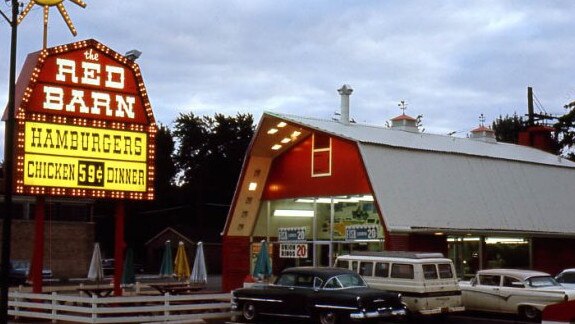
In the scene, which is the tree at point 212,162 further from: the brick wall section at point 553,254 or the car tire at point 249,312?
the car tire at point 249,312

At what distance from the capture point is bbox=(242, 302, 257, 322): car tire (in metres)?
23.7

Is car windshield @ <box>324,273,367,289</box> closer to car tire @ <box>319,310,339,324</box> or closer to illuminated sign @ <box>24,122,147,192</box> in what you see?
car tire @ <box>319,310,339,324</box>

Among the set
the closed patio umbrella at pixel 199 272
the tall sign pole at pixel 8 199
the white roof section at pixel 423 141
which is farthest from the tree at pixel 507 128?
the tall sign pole at pixel 8 199

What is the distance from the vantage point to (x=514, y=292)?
81.1 feet

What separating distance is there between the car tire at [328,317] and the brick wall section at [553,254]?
17.3m

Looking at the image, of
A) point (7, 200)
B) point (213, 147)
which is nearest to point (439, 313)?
point (7, 200)

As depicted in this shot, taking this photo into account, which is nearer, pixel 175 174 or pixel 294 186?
pixel 294 186

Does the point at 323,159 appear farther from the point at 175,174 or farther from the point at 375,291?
the point at 175,174

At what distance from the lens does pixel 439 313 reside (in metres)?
23.7

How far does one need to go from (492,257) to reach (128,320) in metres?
18.2

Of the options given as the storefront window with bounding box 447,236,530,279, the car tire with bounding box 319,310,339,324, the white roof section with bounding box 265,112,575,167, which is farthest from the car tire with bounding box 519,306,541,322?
the white roof section with bounding box 265,112,575,167

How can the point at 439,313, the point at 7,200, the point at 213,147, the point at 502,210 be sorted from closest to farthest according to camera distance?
the point at 7,200, the point at 439,313, the point at 502,210, the point at 213,147

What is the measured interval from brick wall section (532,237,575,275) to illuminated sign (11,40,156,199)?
1882 centimetres

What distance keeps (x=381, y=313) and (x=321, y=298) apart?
159 centimetres
